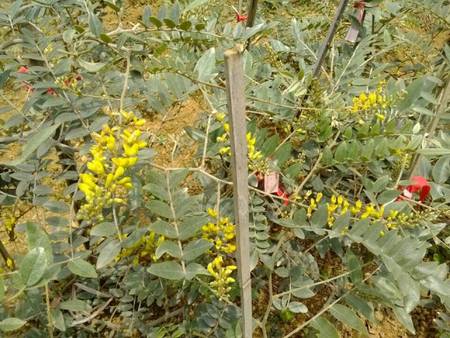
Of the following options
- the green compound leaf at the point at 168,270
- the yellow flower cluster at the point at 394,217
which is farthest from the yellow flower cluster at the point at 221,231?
the yellow flower cluster at the point at 394,217

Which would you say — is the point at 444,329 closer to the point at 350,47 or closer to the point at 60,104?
the point at 350,47

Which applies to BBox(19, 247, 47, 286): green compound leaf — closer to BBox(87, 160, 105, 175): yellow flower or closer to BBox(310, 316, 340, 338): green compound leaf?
BBox(87, 160, 105, 175): yellow flower

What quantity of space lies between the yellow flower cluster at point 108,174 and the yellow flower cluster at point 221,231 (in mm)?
187

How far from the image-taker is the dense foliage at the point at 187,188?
2.49 feet

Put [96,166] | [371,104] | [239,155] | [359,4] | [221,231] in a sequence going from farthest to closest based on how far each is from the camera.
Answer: [359,4], [371,104], [221,231], [96,166], [239,155]

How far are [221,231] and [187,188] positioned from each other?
124mm

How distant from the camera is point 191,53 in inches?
42.7

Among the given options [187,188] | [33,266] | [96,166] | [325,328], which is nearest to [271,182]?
[187,188]

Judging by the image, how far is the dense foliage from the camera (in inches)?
29.9

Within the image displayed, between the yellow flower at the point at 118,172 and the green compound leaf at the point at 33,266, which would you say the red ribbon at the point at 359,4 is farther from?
the green compound leaf at the point at 33,266

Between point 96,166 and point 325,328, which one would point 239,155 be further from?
point 325,328

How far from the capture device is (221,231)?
0.85 m

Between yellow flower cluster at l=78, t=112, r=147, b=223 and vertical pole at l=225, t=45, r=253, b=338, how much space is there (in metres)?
0.21

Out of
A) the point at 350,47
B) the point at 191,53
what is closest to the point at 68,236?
the point at 191,53
